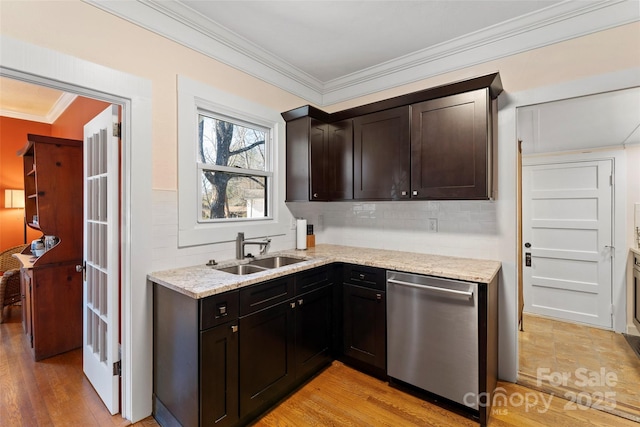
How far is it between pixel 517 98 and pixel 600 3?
69 centimetres

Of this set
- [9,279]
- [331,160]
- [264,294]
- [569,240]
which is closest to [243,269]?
[264,294]

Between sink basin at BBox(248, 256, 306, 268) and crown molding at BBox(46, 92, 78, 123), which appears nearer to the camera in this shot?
sink basin at BBox(248, 256, 306, 268)

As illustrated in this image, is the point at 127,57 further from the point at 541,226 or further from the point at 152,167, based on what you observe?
the point at 541,226

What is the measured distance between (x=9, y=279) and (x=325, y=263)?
3.99m

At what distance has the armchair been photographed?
3461 mm

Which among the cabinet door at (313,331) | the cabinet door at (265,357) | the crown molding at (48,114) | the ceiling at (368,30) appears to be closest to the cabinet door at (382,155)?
the ceiling at (368,30)

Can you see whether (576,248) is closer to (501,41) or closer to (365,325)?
(501,41)

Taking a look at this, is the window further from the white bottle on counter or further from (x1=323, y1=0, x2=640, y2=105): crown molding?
(x1=323, y1=0, x2=640, y2=105): crown molding

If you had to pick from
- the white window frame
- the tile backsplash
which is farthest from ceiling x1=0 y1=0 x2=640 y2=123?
the tile backsplash

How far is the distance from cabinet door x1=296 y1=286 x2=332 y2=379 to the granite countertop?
0.28 metres

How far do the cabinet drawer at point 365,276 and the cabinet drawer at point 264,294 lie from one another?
580 mm

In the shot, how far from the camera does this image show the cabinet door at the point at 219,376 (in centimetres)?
156

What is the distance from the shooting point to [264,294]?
6.22ft

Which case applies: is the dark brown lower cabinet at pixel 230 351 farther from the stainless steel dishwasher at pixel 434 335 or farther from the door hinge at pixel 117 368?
the stainless steel dishwasher at pixel 434 335
